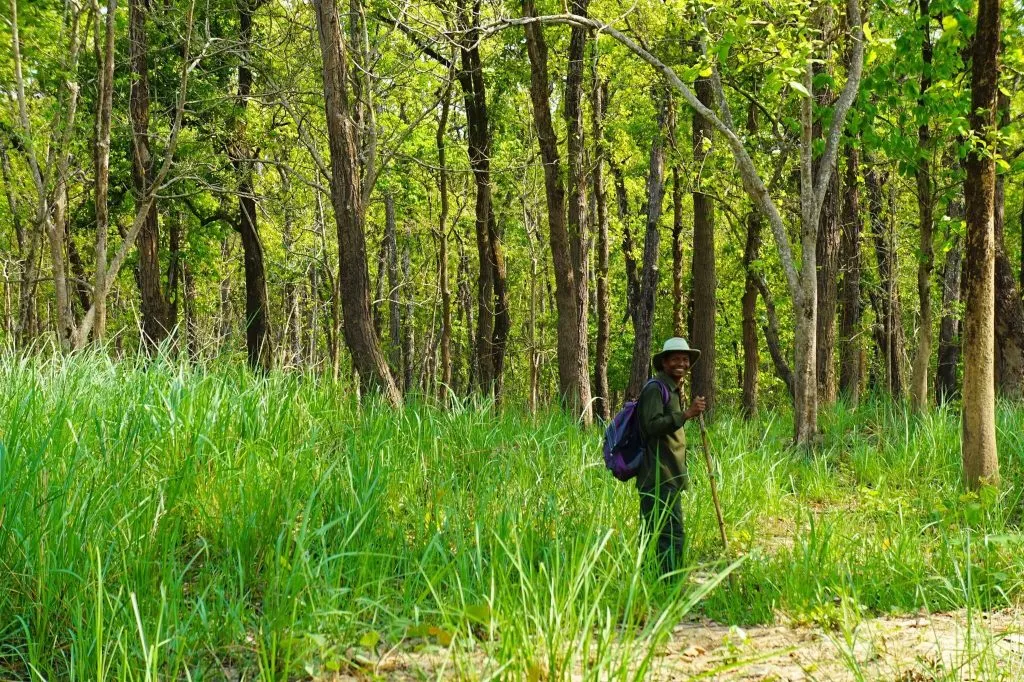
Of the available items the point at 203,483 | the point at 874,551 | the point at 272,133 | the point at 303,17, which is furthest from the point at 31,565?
the point at 272,133

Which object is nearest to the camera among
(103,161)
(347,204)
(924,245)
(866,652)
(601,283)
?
(866,652)

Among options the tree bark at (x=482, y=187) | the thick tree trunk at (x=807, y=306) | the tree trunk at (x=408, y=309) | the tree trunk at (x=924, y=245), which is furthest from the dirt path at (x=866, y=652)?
the tree trunk at (x=408, y=309)

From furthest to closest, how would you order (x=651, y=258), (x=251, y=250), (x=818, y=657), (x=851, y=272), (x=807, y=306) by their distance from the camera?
(x=251, y=250)
(x=651, y=258)
(x=851, y=272)
(x=807, y=306)
(x=818, y=657)

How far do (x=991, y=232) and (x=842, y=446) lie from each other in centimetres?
424

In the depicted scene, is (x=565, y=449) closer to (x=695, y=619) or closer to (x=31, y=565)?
(x=695, y=619)

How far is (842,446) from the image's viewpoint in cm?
1048

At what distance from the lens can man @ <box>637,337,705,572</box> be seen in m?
5.51

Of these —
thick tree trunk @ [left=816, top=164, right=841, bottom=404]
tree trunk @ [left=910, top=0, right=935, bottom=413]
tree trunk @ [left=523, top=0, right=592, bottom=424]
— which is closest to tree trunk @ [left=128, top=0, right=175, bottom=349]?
tree trunk @ [left=523, top=0, right=592, bottom=424]

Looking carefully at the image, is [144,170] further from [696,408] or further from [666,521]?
[696,408]

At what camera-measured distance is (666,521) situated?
5629 mm

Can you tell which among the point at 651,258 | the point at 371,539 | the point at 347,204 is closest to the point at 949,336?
the point at 651,258

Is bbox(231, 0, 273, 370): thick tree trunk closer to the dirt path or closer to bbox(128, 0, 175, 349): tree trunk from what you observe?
bbox(128, 0, 175, 349): tree trunk

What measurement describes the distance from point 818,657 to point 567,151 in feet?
42.9

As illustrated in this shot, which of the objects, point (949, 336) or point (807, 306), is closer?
point (807, 306)
